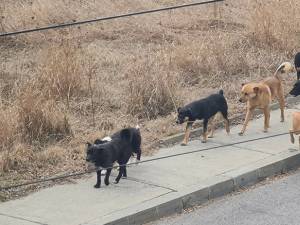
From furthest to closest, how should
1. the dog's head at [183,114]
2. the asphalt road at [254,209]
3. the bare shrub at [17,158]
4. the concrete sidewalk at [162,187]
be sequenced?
the dog's head at [183,114], the bare shrub at [17,158], the asphalt road at [254,209], the concrete sidewalk at [162,187]

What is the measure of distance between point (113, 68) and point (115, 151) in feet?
16.3

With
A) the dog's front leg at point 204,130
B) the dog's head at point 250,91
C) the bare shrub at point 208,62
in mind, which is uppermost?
the bare shrub at point 208,62

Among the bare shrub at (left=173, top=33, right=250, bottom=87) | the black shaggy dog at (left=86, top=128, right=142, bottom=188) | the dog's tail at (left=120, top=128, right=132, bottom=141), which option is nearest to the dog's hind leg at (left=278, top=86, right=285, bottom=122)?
the bare shrub at (left=173, top=33, right=250, bottom=87)

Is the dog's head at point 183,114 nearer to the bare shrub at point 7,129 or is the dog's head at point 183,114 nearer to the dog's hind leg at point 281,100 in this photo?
the dog's hind leg at point 281,100

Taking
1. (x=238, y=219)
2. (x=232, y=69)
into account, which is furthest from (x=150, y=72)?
(x=238, y=219)

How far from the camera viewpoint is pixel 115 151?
26.3ft

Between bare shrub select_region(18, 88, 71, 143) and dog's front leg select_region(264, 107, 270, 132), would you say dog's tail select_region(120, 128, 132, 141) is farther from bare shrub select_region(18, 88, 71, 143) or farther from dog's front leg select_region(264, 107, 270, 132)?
dog's front leg select_region(264, 107, 270, 132)

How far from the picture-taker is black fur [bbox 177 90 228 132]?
9.38 m

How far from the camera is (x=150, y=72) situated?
11312mm

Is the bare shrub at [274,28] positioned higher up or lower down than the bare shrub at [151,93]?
higher up

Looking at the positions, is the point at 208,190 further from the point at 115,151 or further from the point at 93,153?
the point at 93,153

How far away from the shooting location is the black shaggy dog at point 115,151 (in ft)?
25.6

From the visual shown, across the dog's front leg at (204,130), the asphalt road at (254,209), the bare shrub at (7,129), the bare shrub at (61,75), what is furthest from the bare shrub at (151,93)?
the asphalt road at (254,209)

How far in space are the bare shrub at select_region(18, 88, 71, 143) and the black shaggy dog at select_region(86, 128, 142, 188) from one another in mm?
1461
